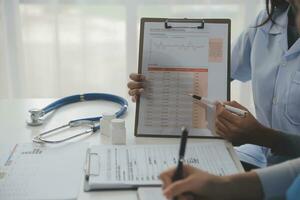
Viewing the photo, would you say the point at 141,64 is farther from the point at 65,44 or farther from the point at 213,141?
the point at 65,44

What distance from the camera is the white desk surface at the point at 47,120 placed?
122 centimetres

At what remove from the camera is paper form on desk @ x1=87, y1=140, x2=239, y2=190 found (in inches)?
38.1

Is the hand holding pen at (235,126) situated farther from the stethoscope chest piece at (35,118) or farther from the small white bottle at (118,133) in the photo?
the stethoscope chest piece at (35,118)

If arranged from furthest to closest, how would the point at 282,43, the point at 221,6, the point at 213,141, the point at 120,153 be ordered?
the point at 221,6, the point at 282,43, the point at 213,141, the point at 120,153

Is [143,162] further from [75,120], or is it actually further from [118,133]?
[75,120]

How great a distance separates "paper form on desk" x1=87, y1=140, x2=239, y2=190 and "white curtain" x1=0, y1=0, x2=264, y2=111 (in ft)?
3.98

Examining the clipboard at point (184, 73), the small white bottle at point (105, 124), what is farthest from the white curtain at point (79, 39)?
the small white bottle at point (105, 124)

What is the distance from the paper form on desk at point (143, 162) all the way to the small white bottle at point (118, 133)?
34 millimetres

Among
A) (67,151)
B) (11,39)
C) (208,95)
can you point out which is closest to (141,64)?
(208,95)

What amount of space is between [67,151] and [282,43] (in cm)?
71

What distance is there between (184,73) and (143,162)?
1.03ft

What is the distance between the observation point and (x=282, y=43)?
1.34 metres

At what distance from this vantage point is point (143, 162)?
1.06 meters

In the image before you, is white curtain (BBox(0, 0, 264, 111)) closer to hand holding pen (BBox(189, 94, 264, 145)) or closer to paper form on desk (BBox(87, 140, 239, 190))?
hand holding pen (BBox(189, 94, 264, 145))
